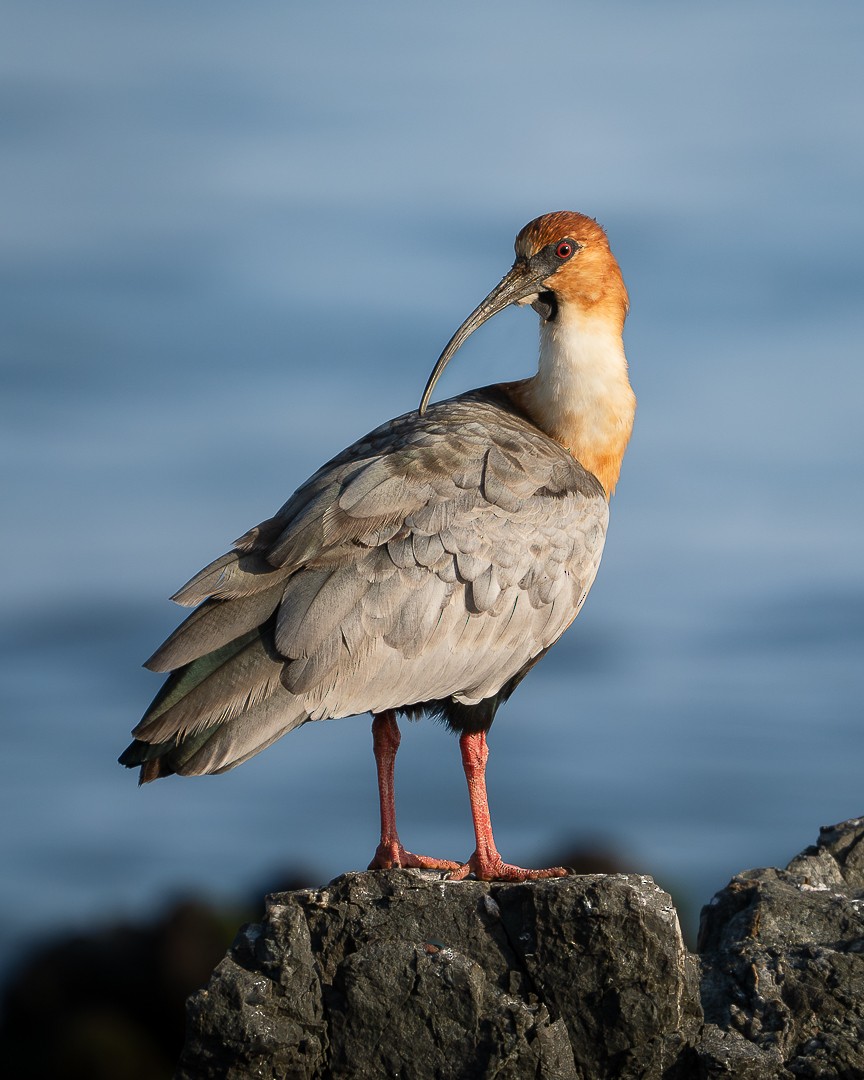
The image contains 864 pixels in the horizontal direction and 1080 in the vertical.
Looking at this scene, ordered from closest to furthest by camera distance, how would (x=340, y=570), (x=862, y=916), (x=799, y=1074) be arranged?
(x=799, y=1074)
(x=862, y=916)
(x=340, y=570)

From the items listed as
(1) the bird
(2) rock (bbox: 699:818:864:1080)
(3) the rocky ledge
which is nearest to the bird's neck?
(1) the bird

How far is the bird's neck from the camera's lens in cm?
1080

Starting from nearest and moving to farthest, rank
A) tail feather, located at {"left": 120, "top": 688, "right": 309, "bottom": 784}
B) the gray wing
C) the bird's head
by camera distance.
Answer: tail feather, located at {"left": 120, "top": 688, "right": 309, "bottom": 784} < the gray wing < the bird's head

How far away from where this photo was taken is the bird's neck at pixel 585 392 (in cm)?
1080

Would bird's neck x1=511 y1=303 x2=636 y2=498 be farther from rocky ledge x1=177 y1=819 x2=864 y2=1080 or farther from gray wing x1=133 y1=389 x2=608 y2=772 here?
rocky ledge x1=177 y1=819 x2=864 y2=1080

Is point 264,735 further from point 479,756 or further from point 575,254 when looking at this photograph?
point 575,254

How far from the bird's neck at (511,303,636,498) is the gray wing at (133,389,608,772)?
68 cm

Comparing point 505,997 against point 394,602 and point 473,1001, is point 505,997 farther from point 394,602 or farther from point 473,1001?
point 394,602

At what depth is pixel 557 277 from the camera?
434 inches

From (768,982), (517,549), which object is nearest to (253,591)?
(517,549)

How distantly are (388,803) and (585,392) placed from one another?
10.4ft

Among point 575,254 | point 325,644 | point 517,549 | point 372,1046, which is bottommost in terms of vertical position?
point 372,1046

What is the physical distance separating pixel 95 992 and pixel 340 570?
11651 millimetres

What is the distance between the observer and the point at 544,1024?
7.62 meters
